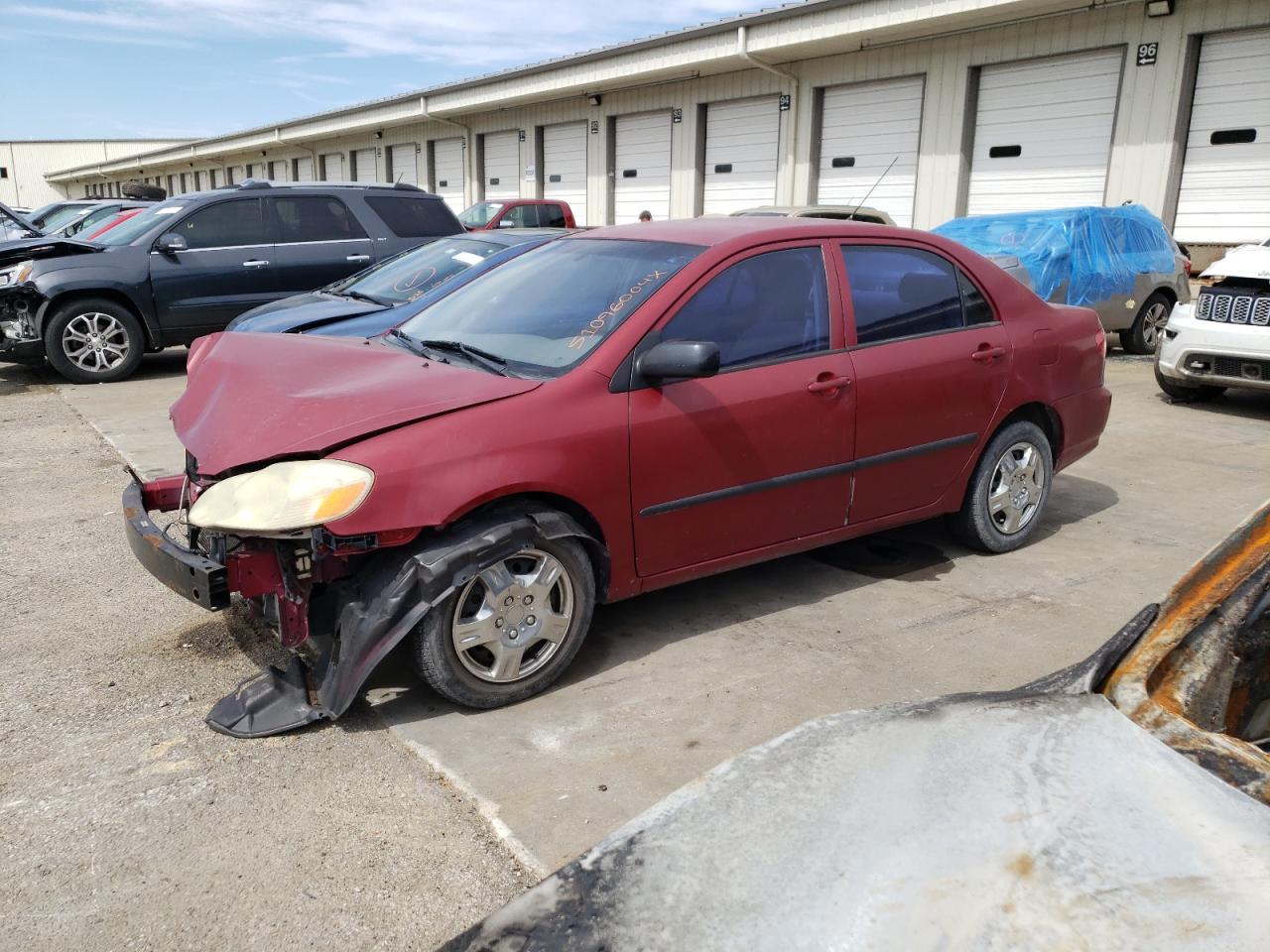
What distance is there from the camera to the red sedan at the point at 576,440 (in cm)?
308

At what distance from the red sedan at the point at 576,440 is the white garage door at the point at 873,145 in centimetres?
1227

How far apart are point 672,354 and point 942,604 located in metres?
1.82

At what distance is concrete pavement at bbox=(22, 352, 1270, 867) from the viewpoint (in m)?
3.00

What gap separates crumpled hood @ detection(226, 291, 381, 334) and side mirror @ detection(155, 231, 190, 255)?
223 cm

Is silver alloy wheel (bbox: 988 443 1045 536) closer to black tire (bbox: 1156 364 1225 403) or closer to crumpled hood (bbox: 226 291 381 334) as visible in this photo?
crumpled hood (bbox: 226 291 381 334)

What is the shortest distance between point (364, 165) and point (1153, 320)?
26.0 meters

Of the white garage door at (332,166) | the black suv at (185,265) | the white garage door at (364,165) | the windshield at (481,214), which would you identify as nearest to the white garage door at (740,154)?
the windshield at (481,214)

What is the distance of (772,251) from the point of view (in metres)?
3.99

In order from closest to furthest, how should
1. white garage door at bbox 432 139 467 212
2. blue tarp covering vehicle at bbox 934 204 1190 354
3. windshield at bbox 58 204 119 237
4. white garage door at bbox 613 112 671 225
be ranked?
blue tarp covering vehicle at bbox 934 204 1190 354, windshield at bbox 58 204 119 237, white garage door at bbox 613 112 671 225, white garage door at bbox 432 139 467 212

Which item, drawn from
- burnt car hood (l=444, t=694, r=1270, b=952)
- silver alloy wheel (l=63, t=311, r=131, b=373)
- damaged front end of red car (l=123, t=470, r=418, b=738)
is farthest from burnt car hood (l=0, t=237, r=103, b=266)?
burnt car hood (l=444, t=694, r=1270, b=952)

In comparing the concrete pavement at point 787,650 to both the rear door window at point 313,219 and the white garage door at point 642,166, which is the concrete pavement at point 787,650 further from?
the white garage door at point 642,166

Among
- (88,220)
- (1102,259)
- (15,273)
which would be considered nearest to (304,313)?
(15,273)

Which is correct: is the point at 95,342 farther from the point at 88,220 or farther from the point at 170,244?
the point at 88,220

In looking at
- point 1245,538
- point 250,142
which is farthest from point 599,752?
point 250,142
